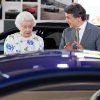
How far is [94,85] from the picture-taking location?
135 centimetres

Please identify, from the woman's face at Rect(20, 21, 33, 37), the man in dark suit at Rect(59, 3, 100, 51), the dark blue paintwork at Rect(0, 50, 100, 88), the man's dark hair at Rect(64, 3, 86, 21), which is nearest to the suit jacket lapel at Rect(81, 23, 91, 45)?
the man in dark suit at Rect(59, 3, 100, 51)

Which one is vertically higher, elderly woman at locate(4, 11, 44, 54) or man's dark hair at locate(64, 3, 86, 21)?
man's dark hair at locate(64, 3, 86, 21)

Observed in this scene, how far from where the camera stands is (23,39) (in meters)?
3.51

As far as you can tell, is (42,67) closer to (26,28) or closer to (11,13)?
(26,28)

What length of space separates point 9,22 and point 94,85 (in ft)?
15.8

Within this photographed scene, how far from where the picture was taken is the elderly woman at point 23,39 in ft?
11.2

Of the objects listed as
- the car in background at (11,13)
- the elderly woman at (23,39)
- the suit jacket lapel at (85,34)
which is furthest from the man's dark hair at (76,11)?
the car in background at (11,13)

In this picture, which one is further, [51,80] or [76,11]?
[76,11]

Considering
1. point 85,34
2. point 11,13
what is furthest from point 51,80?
point 11,13

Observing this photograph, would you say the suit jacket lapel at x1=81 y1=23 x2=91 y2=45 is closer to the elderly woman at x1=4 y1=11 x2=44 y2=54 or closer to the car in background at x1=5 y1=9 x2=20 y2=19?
the elderly woman at x1=4 y1=11 x2=44 y2=54

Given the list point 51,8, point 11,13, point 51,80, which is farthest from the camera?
point 51,8

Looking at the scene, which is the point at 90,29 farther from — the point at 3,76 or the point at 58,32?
the point at 3,76

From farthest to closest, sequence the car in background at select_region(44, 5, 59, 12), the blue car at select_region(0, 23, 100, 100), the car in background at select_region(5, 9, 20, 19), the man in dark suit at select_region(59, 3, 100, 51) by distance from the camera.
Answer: the car in background at select_region(44, 5, 59, 12), the car in background at select_region(5, 9, 20, 19), the man in dark suit at select_region(59, 3, 100, 51), the blue car at select_region(0, 23, 100, 100)

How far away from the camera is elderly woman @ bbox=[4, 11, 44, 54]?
11.2 feet
